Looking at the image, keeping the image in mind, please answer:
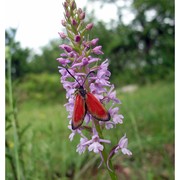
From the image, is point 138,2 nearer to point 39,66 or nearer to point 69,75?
point 39,66

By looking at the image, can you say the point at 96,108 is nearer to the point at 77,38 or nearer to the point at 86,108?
the point at 86,108

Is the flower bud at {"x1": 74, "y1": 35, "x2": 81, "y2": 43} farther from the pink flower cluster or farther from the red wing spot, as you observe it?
the red wing spot

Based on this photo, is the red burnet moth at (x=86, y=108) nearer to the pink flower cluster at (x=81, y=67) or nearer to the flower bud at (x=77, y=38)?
the pink flower cluster at (x=81, y=67)

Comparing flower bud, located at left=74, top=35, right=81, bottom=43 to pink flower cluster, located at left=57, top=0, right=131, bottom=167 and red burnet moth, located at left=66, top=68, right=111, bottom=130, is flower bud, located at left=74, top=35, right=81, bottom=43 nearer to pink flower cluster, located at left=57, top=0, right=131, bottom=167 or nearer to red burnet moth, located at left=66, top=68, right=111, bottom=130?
pink flower cluster, located at left=57, top=0, right=131, bottom=167

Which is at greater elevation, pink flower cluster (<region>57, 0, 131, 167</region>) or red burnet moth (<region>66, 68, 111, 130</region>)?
pink flower cluster (<region>57, 0, 131, 167</region>)

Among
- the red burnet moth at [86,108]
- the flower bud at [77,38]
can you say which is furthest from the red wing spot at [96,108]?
the flower bud at [77,38]

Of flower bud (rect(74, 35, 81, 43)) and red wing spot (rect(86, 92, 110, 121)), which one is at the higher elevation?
flower bud (rect(74, 35, 81, 43))

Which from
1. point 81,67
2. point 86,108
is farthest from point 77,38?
point 86,108

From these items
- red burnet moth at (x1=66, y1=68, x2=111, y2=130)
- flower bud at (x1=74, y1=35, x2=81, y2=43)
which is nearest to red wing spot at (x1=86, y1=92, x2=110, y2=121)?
red burnet moth at (x1=66, y1=68, x2=111, y2=130)
